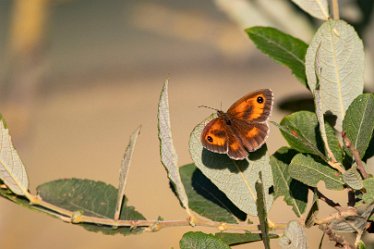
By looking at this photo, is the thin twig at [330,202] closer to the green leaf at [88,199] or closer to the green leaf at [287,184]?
the green leaf at [287,184]

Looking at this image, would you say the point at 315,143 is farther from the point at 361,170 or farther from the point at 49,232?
the point at 49,232

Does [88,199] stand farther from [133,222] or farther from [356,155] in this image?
[356,155]

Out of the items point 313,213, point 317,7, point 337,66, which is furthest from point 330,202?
point 317,7

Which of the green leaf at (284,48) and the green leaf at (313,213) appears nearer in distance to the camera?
the green leaf at (313,213)

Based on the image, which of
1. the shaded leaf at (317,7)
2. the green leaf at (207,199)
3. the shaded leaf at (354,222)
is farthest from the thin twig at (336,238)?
the shaded leaf at (317,7)

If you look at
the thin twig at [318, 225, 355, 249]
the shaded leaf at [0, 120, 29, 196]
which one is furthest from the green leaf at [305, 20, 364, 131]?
the shaded leaf at [0, 120, 29, 196]

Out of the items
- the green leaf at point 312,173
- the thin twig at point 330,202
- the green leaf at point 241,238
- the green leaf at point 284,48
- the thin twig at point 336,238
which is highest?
the green leaf at point 284,48

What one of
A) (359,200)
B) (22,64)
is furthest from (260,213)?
(22,64)
